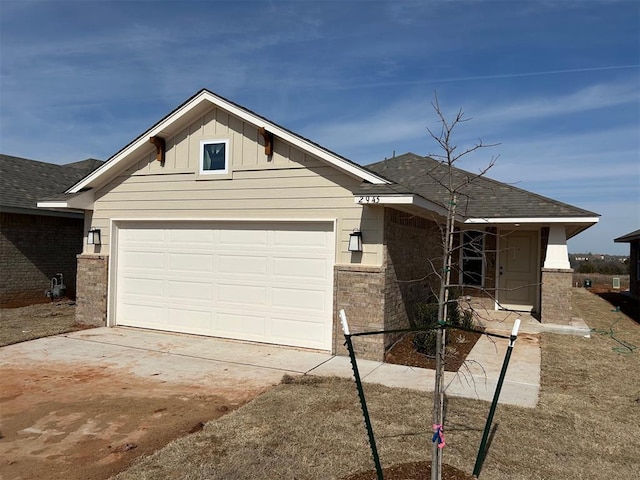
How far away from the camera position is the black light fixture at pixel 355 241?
781 cm

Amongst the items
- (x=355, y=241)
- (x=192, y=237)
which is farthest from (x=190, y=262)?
(x=355, y=241)

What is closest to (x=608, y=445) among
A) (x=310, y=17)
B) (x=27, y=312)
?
(x=310, y=17)

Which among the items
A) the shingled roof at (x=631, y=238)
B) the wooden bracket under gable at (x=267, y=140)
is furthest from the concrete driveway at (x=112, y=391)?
the shingled roof at (x=631, y=238)

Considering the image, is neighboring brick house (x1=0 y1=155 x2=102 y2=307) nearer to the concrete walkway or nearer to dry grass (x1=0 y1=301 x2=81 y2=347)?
dry grass (x1=0 y1=301 x2=81 y2=347)

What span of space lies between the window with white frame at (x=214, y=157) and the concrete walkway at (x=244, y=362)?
138 inches

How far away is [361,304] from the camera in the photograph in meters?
7.87

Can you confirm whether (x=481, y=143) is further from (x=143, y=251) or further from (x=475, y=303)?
(x=475, y=303)

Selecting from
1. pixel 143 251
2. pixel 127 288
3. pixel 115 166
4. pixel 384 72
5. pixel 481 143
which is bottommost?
pixel 127 288

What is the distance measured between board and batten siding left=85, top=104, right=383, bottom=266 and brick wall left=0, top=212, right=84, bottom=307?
4.26 metres

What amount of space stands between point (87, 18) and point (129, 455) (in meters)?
9.28

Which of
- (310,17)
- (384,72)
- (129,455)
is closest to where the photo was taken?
(129,455)

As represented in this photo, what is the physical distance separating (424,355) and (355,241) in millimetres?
2318

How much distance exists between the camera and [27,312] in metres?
12.2

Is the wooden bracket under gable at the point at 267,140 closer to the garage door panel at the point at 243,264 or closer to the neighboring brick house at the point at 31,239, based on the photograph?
the garage door panel at the point at 243,264
